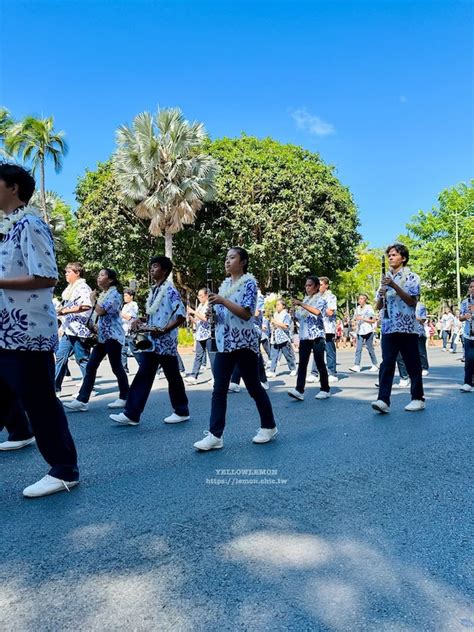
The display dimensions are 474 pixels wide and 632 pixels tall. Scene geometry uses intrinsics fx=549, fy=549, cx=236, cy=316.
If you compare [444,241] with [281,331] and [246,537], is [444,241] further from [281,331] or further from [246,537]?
[246,537]

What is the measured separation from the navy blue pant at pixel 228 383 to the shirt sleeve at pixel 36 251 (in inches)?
73.8

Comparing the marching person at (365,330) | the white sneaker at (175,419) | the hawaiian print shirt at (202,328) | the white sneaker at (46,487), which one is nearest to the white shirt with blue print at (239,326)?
the white sneaker at (175,419)

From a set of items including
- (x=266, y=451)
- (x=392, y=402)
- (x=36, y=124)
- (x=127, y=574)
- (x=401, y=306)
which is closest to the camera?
(x=127, y=574)

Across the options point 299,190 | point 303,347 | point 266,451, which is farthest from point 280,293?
point 266,451

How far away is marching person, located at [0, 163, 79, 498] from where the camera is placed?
3.39m

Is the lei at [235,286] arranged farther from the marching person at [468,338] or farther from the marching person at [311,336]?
the marching person at [468,338]

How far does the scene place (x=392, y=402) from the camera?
7438 millimetres

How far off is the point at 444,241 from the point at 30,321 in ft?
134

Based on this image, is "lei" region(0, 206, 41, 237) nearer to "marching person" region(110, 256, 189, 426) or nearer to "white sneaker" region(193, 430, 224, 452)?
"white sneaker" region(193, 430, 224, 452)

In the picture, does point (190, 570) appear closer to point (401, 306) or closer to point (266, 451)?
point (266, 451)

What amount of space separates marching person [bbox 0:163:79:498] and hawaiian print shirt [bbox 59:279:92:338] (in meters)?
3.87

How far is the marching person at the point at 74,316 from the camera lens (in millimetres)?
7352

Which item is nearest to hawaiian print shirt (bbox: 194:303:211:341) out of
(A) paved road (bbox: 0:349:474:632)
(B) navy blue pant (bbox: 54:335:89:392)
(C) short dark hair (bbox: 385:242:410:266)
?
(B) navy blue pant (bbox: 54:335:89:392)

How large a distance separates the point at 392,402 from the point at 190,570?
5498 millimetres
